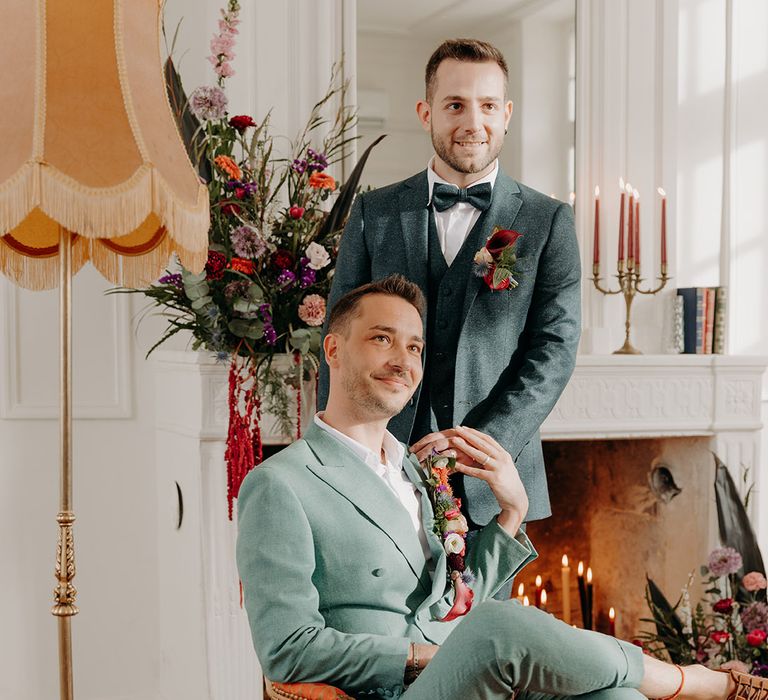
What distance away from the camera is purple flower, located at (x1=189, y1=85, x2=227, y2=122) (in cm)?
279

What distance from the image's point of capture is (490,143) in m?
2.32

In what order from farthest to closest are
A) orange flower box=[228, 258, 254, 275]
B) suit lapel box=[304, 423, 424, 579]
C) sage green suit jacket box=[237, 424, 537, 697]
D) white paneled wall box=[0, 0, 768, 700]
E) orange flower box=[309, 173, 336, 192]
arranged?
white paneled wall box=[0, 0, 768, 700]
orange flower box=[309, 173, 336, 192]
orange flower box=[228, 258, 254, 275]
suit lapel box=[304, 423, 424, 579]
sage green suit jacket box=[237, 424, 537, 697]

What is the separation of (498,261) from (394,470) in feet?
1.76

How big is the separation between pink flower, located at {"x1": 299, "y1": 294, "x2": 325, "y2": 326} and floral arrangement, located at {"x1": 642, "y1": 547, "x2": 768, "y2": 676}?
1.43m

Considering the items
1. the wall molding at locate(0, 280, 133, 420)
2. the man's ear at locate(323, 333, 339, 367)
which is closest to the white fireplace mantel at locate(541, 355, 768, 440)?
the wall molding at locate(0, 280, 133, 420)

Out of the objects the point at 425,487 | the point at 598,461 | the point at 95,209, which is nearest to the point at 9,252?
the point at 95,209

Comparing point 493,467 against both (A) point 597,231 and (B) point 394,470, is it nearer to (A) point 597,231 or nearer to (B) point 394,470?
(B) point 394,470

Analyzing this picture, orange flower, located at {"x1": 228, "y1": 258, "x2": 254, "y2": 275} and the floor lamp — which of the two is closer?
the floor lamp

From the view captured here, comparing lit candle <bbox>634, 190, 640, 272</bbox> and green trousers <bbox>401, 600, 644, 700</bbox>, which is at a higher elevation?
lit candle <bbox>634, 190, 640, 272</bbox>

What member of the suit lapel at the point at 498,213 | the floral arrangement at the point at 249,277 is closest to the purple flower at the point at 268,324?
the floral arrangement at the point at 249,277

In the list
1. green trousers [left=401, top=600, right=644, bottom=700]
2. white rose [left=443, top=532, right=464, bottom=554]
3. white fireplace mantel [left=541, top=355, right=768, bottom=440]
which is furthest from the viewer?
white fireplace mantel [left=541, top=355, right=768, bottom=440]

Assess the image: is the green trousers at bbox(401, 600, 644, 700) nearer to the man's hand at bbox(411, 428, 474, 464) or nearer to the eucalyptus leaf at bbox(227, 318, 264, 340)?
the man's hand at bbox(411, 428, 474, 464)

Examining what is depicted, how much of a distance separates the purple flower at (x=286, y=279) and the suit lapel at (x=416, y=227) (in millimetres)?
474

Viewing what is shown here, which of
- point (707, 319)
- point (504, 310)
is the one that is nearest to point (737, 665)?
point (707, 319)
